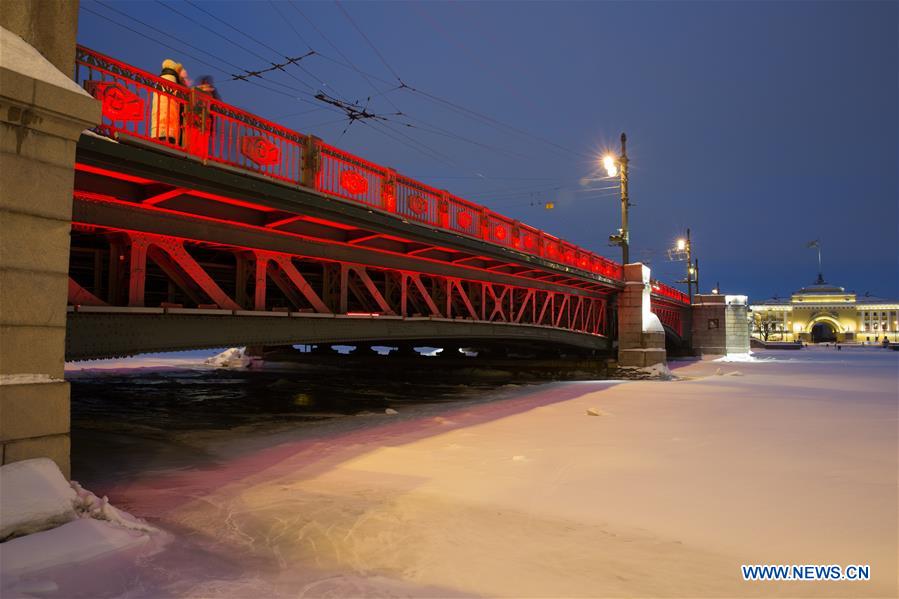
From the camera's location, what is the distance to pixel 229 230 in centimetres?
908

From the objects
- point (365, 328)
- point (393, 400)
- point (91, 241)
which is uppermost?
point (91, 241)

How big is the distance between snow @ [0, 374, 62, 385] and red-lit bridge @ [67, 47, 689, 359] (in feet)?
10.1

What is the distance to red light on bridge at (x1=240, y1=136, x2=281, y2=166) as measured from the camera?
837cm

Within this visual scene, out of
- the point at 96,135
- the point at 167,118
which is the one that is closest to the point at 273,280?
the point at 167,118

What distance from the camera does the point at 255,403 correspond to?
16344 mm

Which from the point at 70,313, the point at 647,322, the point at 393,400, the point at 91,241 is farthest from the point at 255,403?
the point at 647,322

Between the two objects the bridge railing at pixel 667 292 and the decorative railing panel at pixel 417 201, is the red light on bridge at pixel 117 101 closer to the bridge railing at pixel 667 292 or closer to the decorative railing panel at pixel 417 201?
the decorative railing panel at pixel 417 201

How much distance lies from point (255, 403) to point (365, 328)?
657 centimetres

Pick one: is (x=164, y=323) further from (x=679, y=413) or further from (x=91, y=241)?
(x=679, y=413)

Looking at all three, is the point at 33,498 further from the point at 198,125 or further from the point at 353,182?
the point at 353,182

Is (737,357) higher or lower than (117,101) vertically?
lower

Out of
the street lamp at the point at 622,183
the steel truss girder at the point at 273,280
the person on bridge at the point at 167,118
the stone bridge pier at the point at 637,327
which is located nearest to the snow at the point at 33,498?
the steel truss girder at the point at 273,280

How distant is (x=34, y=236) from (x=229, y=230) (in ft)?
16.2

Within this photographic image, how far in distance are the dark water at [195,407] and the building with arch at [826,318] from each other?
95488mm
